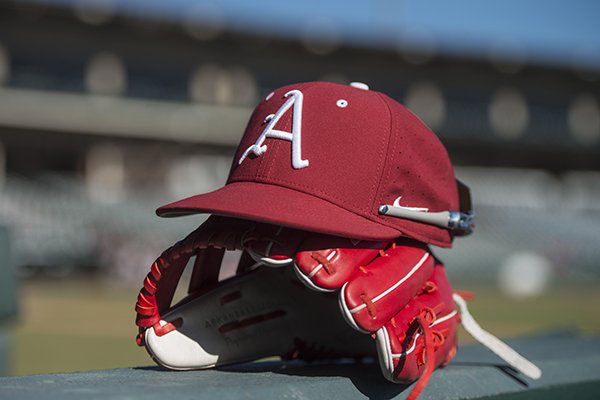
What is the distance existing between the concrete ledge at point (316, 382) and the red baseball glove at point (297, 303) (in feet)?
0.18

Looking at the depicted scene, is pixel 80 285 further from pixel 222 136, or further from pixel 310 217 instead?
pixel 310 217

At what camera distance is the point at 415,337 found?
1391 millimetres

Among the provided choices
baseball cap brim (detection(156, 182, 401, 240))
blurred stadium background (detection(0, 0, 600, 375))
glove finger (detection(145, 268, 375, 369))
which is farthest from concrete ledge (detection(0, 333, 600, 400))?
blurred stadium background (detection(0, 0, 600, 375))

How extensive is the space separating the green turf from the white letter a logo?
1881 mm

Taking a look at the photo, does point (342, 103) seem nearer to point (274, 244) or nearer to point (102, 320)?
point (274, 244)

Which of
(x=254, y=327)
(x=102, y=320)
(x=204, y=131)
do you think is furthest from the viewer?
(x=204, y=131)

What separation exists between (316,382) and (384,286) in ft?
0.63

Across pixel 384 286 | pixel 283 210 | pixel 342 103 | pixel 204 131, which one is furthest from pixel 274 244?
pixel 204 131

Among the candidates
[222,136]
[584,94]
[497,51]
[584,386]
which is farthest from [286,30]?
[584,386]

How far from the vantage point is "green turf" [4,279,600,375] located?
16.4 feet

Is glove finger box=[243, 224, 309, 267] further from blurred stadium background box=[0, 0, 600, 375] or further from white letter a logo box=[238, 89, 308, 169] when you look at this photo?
blurred stadium background box=[0, 0, 600, 375]

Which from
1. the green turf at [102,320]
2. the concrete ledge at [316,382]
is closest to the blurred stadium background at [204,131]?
the green turf at [102,320]

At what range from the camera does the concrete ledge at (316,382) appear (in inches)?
47.3

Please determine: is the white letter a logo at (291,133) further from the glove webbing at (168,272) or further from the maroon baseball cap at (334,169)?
the glove webbing at (168,272)
